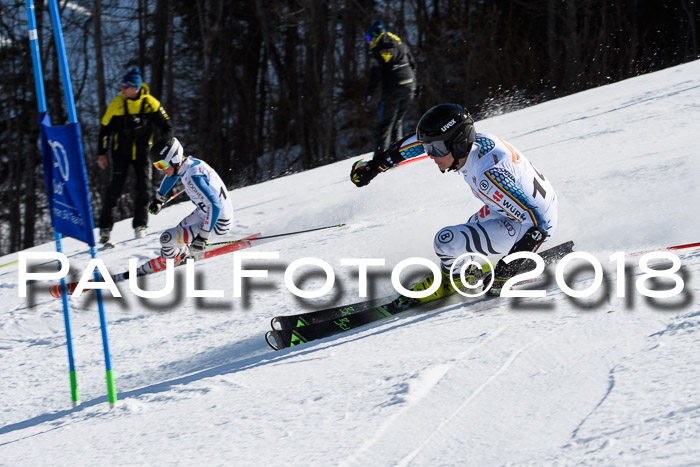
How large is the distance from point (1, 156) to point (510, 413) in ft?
63.3

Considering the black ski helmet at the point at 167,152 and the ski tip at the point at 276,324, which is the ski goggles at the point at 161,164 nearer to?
the black ski helmet at the point at 167,152

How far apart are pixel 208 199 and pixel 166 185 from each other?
2.28 ft

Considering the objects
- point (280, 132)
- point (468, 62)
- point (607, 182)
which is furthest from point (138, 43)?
point (607, 182)

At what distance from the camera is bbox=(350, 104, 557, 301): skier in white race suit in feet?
14.4

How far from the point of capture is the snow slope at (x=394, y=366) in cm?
281

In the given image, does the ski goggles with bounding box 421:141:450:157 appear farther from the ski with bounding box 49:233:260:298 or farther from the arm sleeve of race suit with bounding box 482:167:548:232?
the ski with bounding box 49:233:260:298

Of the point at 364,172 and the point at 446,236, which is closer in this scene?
the point at 446,236

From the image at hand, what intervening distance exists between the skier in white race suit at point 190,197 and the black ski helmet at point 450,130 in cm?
270

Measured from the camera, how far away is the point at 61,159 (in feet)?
12.6

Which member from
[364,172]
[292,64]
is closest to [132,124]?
[364,172]

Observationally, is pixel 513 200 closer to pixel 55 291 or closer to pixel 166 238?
pixel 166 238

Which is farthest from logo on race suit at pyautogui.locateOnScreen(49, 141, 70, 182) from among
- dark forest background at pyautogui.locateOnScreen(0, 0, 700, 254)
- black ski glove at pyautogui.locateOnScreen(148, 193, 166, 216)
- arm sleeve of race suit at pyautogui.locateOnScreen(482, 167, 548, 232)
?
dark forest background at pyautogui.locateOnScreen(0, 0, 700, 254)

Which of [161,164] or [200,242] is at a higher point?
[161,164]

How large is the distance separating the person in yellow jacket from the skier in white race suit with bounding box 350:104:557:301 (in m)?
3.87
